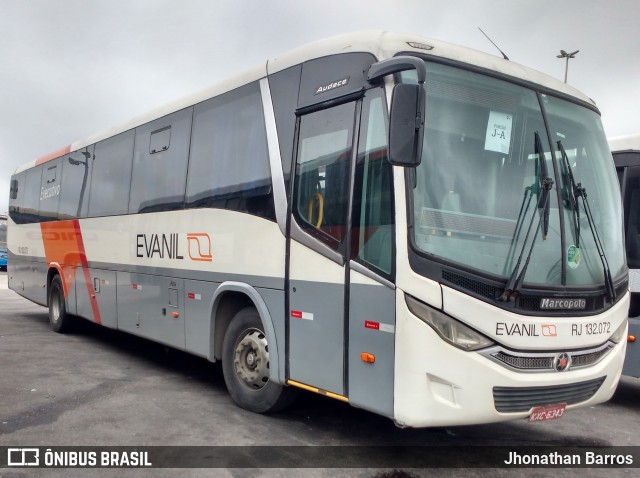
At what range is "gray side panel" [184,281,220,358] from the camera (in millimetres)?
6785

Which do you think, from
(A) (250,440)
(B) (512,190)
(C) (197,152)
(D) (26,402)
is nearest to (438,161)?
(B) (512,190)

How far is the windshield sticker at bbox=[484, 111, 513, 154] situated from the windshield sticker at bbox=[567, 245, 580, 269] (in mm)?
907

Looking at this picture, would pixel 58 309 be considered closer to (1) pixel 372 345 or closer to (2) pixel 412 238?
(1) pixel 372 345

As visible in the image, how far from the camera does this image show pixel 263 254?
5.95 meters

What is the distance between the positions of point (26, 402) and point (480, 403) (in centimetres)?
471

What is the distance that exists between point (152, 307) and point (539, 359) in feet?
17.1

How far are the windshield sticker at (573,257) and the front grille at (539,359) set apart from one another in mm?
666

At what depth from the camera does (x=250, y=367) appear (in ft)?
20.4

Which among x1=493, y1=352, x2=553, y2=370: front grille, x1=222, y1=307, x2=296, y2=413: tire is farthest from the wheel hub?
x1=493, y1=352, x2=553, y2=370: front grille

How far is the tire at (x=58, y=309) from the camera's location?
1155 cm

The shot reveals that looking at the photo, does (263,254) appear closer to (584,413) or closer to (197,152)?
(197,152)

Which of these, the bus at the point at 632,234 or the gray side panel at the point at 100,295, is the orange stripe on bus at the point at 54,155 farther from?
the bus at the point at 632,234

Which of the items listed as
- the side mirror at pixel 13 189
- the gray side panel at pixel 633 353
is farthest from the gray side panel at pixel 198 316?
the side mirror at pixel 13 189

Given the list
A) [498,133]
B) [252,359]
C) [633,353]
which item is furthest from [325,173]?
[633,353]
